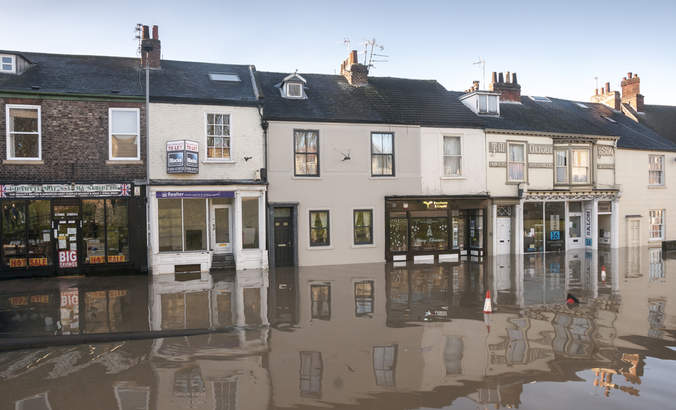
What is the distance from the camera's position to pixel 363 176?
2145cm

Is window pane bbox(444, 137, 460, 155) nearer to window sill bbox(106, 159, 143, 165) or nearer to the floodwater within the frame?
the floodwater

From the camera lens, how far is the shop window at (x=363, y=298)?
1187 cm

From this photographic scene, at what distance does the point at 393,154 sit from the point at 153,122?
1011 cm

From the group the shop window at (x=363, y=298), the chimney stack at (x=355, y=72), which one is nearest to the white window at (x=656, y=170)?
the chimney stack at (x=355, y=72)

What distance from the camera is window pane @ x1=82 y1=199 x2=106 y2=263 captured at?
57.4 ft

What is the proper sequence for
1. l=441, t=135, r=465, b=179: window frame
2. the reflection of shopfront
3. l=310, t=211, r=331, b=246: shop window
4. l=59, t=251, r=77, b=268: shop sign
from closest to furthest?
1. l=59, t=251, r=77, b=268: shop sign
2. l=310, t=211, r=331, b=246: shop window
3. the reflection of shopfront
4. l=441, t=135, r=465, b=179: window frame

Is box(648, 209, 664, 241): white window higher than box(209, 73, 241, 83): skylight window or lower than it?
lower

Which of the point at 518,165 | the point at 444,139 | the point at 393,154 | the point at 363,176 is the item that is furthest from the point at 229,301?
the point at 518,165

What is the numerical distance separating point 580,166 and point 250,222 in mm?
17466

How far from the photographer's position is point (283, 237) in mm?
20312

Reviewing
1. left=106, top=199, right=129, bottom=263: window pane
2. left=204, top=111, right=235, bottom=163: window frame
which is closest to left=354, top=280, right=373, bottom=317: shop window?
left=204, top=111, right=235, bottom=163: window frame

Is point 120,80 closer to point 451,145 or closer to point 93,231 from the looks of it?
point 93,231

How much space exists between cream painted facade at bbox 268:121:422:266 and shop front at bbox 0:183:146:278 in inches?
210

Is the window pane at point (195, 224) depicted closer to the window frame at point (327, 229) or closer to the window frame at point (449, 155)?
the window frame at point (327, 229)
